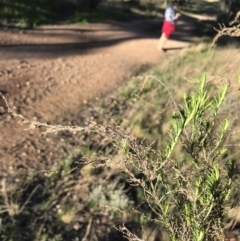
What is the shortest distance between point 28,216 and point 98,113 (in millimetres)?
3127

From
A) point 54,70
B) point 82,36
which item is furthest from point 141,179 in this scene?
point 82,36

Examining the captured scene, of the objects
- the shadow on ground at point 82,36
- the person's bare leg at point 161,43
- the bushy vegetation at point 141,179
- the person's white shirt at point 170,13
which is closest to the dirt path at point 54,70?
the shadow on ground at point 82,36

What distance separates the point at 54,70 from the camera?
881 centimetres

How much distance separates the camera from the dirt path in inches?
242

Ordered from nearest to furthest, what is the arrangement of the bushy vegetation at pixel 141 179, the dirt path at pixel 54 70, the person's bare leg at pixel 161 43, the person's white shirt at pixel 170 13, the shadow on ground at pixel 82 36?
the bushy vegetation at pixel 141 179, the dirt path at pixel 54 70, the shadow on ground at pixel 82 36, the person's white shirt at pixel 170 13, the person's bare leg at pixel 161 43

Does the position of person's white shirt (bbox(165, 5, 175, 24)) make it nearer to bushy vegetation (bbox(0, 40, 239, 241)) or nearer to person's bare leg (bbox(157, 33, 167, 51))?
person's bare leg (bbox(157, 33, 167, 51))

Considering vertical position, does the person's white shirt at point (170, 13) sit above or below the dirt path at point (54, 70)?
above

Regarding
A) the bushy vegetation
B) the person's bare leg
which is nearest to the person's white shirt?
the person's bare leg

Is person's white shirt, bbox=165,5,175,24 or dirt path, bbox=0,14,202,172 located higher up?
person's white shirt, bbox=165,5,175,24

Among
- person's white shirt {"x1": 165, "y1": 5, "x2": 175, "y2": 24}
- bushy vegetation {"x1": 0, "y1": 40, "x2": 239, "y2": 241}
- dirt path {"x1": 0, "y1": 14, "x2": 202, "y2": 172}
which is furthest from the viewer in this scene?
person's white shirt {"x1": 165, "y1": 5, "x2": 175, "y2": 24}

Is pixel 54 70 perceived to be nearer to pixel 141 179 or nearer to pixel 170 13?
pixel 170 13

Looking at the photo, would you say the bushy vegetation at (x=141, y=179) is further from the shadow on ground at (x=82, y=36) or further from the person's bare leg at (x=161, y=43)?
the person's bare leg at (x=161, y=43)

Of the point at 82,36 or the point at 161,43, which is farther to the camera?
the point at 161,43

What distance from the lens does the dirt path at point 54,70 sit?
6.14 meters
